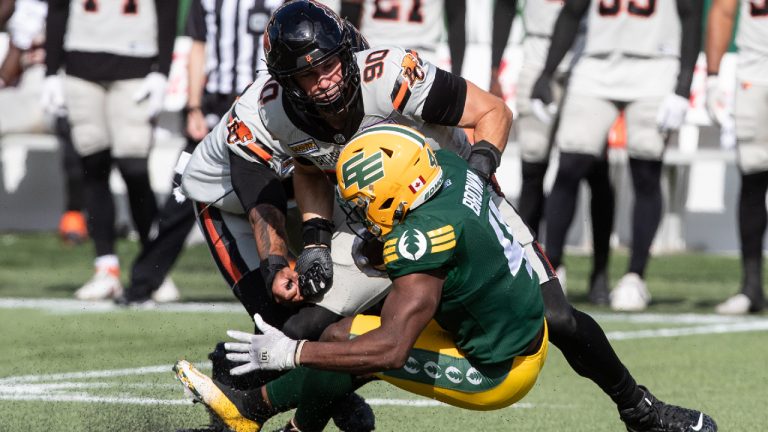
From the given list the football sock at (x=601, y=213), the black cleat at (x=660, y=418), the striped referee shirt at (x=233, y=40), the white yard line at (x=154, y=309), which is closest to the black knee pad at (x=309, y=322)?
the white yard line at (x=154, y=309)

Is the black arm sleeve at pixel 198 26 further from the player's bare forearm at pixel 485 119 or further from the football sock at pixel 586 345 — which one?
the football sock at pixel 586 345

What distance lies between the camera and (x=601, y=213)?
8789 millimetres

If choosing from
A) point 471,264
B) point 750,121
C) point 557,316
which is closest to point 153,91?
point 750,121

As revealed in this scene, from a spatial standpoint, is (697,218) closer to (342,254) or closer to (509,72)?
(509,72)

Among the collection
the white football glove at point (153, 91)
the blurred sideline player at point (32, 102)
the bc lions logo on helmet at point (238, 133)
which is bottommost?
the blurred sideline player at point (32, 102)

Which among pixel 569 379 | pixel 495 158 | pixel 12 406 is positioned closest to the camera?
pixel 495 158

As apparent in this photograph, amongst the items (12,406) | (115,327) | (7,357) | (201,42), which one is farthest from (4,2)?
(12,406)

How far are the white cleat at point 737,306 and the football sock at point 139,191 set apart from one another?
11.4 feet

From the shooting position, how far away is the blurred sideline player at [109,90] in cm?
869

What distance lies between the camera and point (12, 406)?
214 inches

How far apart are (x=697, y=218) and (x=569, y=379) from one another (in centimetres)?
644

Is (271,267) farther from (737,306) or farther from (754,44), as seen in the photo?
(754,44)

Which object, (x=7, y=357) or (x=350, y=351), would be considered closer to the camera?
(x=350, y=351)

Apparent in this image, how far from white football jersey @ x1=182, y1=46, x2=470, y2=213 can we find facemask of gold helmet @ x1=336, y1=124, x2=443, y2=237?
520 millimetres
